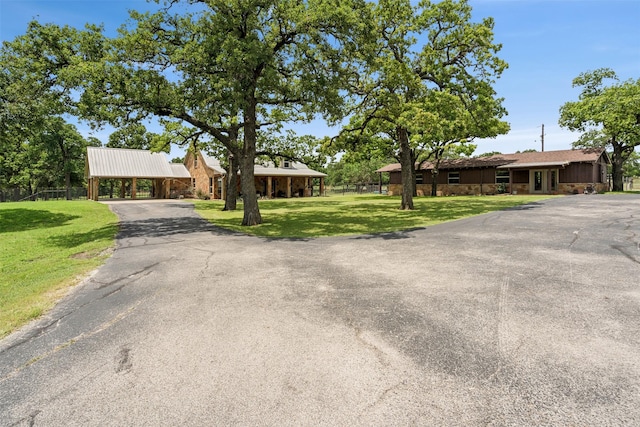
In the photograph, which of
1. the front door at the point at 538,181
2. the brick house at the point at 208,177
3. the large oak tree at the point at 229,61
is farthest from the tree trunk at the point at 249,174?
the front door at the point at 538,181

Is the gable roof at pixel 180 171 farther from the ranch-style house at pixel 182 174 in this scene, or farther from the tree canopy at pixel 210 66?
the tree canopy at pixel 210 66

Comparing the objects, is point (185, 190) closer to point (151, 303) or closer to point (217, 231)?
point (217, 231)

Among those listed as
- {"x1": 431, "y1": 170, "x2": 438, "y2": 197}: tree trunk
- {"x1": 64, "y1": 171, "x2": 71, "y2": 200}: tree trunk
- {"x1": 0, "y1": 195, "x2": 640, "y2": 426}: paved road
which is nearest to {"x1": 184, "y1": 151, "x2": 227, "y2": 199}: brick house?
{"x1": 64, "y1": 171, "x2": 71, "y2": 200}: tree trunk

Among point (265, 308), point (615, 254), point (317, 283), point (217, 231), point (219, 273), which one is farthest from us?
point (217, 231)

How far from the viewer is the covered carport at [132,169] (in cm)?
3301

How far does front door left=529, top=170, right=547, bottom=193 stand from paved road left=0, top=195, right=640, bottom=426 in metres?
30.7

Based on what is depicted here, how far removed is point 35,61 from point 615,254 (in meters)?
19.5

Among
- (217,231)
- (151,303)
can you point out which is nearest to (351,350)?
(151,303)

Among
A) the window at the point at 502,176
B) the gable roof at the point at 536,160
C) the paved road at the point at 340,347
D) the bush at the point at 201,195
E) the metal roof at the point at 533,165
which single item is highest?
the gable roof at the point at 536,160

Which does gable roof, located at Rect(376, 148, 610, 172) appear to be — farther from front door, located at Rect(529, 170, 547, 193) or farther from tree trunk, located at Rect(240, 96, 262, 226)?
tree trunk, located at Rect(240, 96, 262, 226)

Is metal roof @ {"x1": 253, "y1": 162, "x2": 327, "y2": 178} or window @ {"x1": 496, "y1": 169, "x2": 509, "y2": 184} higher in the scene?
metal roof @ {"x1": 253, "y1": 162, "x2": 327, "y2": 178}

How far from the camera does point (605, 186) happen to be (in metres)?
33.3

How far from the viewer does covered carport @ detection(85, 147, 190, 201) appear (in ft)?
108

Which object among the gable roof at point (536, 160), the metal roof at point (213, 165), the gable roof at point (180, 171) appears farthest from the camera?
the gable roof at point (180, 171)
